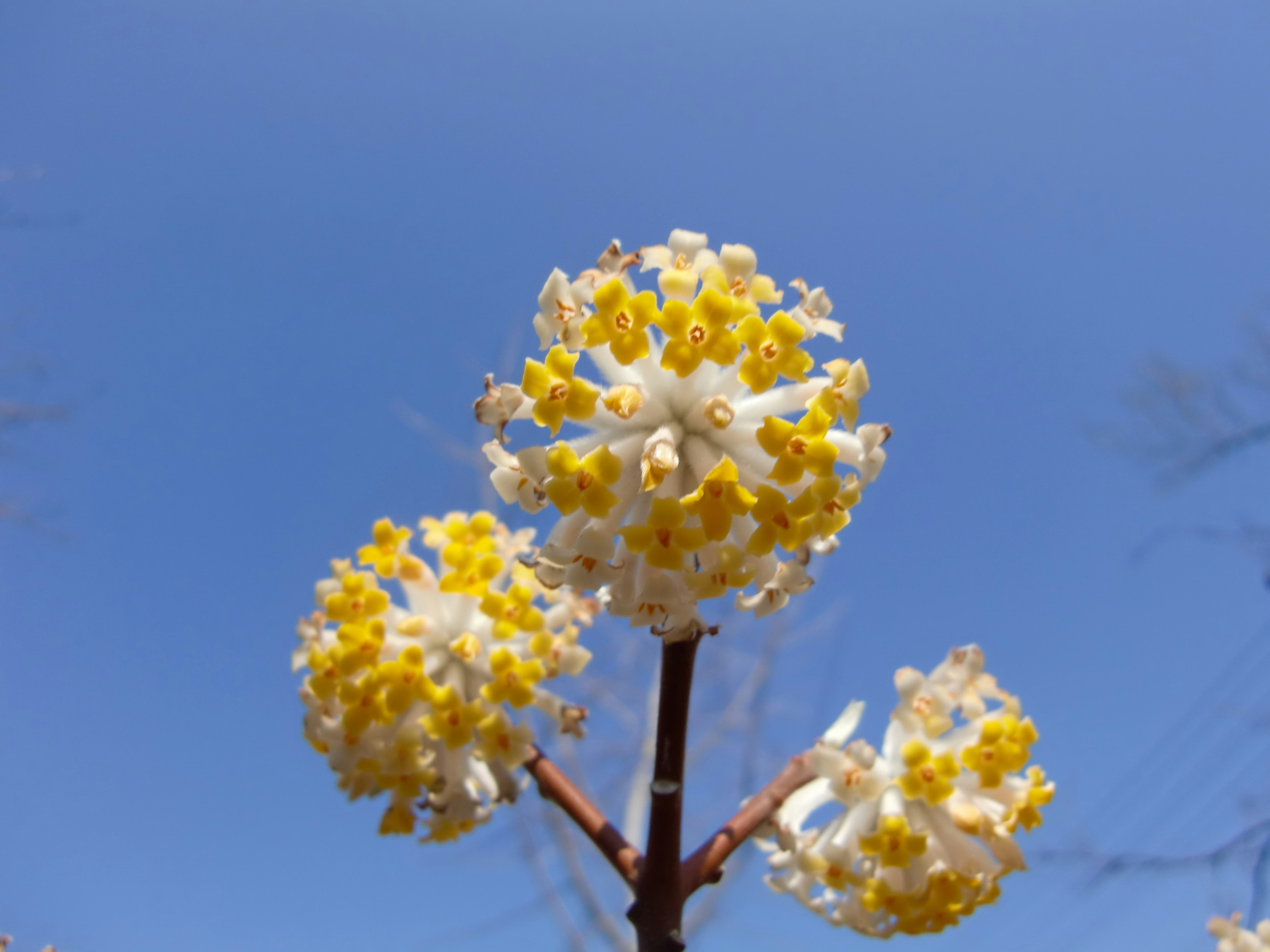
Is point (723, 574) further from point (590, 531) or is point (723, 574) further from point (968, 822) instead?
point (968, 822)

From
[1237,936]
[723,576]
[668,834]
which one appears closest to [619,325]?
[723,576]

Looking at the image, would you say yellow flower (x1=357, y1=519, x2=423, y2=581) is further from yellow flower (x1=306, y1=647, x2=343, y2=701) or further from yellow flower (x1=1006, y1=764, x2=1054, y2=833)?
Result: yellow flower (x1=1006, y1=764, x2=1054, y2=833)

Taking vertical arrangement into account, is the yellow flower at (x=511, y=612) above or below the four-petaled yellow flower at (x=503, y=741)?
above

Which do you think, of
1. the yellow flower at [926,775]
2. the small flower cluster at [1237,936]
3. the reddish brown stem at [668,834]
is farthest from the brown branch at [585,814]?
the small flower cluster at [1237,936]

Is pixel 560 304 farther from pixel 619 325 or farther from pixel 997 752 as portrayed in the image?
pixel 997 752

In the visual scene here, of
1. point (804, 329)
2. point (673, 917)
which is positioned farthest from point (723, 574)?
point (673, 917)

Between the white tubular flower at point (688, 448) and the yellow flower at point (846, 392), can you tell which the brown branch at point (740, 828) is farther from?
the yellow flower at point (846, 392)
